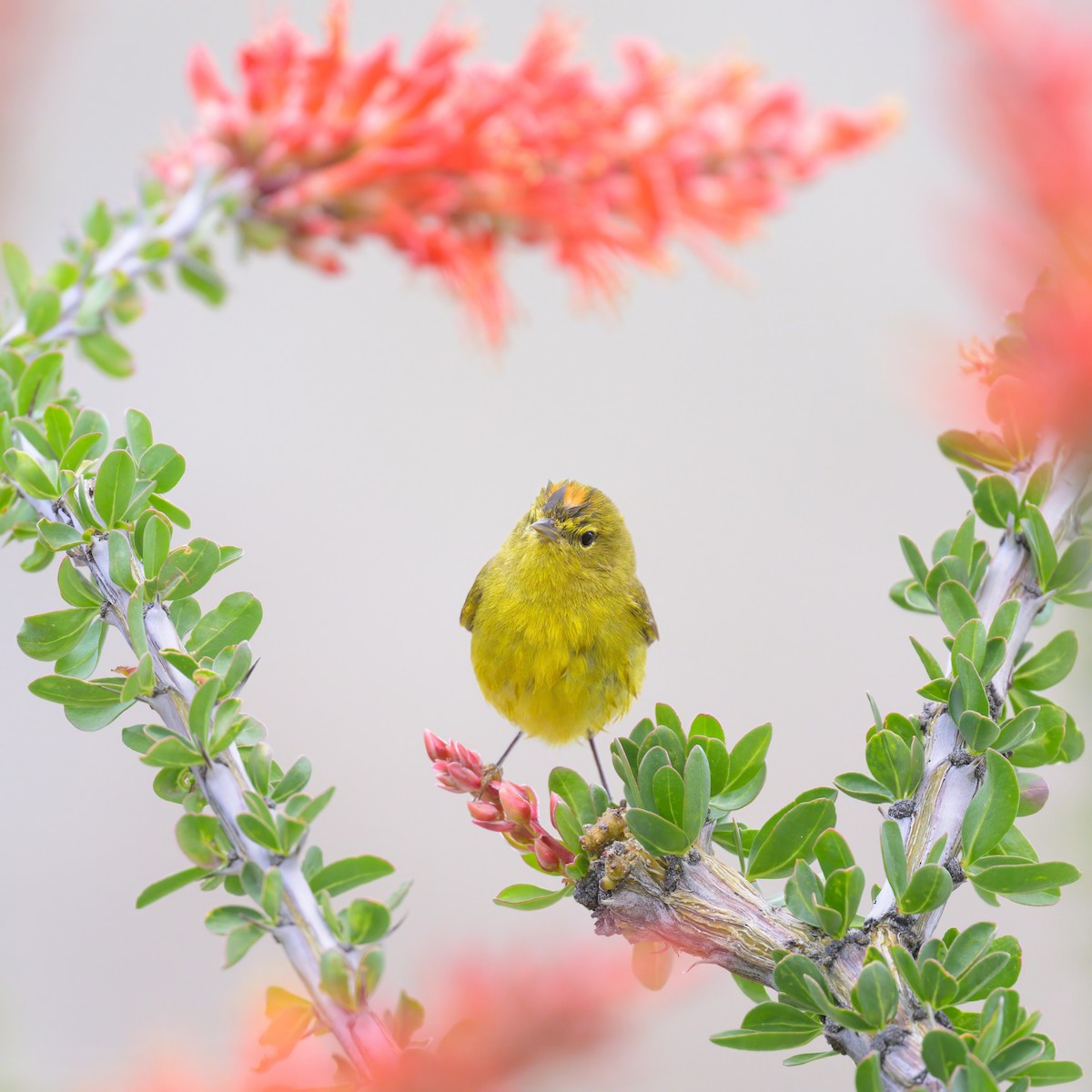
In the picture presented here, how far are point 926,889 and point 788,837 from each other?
129 millimetres

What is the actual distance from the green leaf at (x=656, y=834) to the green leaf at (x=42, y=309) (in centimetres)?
103

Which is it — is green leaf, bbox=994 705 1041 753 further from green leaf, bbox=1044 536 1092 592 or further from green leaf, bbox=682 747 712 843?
green leaf, bbox=682 747 712 843

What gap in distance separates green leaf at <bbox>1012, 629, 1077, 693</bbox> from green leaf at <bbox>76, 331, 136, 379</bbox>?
4.04 ft

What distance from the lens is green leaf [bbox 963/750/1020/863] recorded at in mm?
936

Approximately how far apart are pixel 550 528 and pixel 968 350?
1.57 meters

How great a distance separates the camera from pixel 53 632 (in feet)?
3.38

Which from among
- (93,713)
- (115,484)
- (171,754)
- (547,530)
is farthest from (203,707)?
(547,530)

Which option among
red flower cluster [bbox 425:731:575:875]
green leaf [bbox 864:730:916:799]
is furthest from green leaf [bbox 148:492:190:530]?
green leaf [bbox 864:730:916:799]

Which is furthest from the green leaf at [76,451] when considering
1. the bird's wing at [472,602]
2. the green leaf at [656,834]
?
the bird's wing at [472,602]

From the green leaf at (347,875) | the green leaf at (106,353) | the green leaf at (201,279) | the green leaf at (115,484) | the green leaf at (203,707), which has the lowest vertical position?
the green leaf at (347,875)

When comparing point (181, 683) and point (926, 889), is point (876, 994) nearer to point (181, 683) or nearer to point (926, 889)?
point (926, 889)

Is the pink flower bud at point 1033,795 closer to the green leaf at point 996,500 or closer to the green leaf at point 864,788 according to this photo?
the green leaf at point 864,788

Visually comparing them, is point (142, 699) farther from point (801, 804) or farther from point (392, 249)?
point (392, 249)

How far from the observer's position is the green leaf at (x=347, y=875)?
919mm
